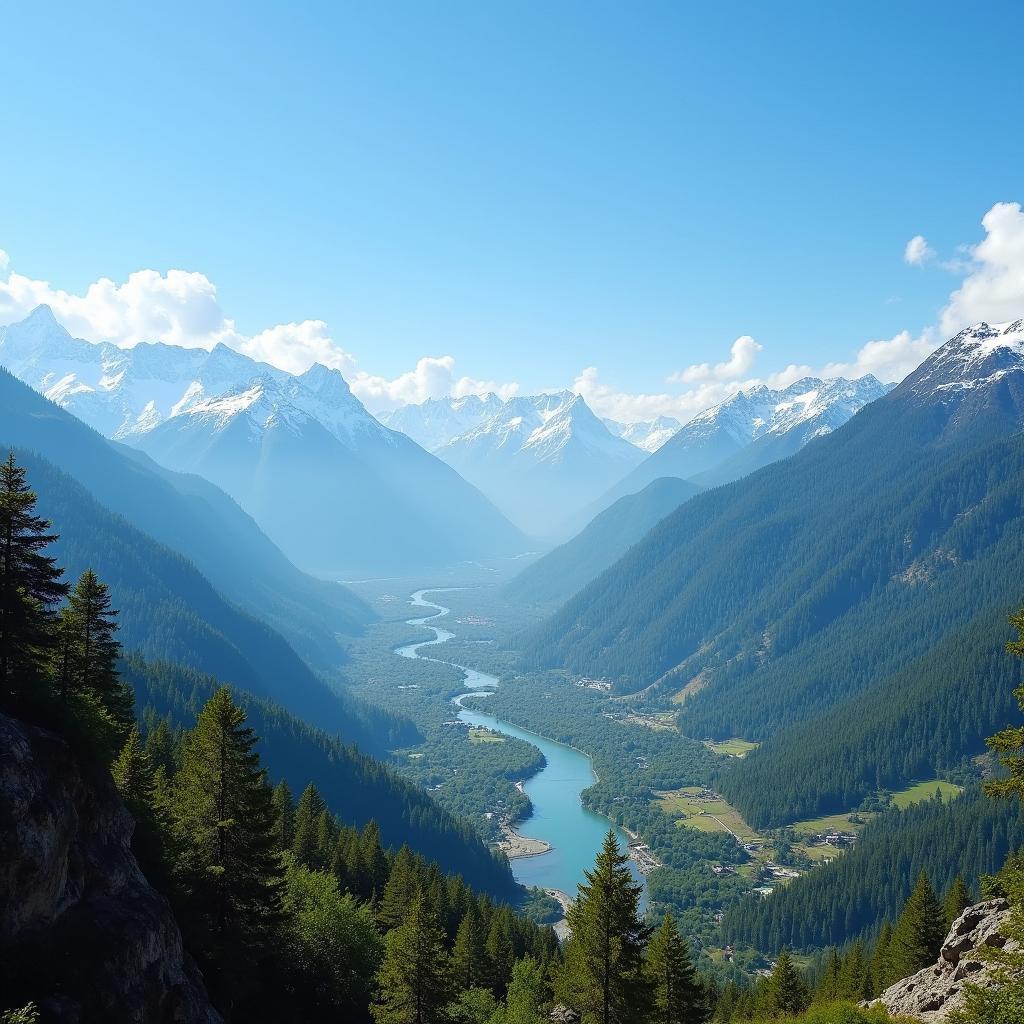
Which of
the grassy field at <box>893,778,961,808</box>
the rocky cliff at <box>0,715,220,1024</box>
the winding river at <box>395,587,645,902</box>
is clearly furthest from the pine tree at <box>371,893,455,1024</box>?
the grassy field at <box>893,778,961,808</box>

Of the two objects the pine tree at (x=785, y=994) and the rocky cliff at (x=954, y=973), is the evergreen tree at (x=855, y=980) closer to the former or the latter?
the pine tree at (x=785, y=994)

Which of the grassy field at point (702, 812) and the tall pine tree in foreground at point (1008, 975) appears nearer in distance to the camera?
the tall pine tree in foreground at point (1008, 975)

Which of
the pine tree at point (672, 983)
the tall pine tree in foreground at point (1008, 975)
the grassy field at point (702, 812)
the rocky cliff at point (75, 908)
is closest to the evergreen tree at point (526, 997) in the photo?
the pine tree at point (672, 983)

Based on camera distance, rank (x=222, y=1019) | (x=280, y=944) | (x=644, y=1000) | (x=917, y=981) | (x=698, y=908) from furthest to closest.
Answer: (x=698, y=908), (x=280, y=944), (x=917, y=981), (x=644, y=1000), (x=222, y=1019)

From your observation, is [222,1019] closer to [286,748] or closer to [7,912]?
[7,912]

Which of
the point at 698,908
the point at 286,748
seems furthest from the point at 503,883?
the point at 286,748
